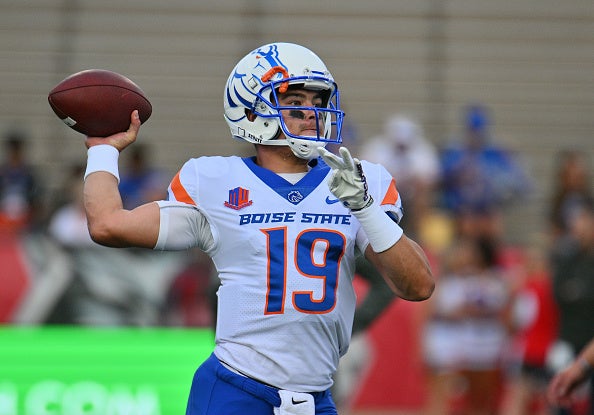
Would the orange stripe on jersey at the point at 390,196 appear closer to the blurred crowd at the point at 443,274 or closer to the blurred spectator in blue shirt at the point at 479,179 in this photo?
the blurred crowd at the point at 443,274

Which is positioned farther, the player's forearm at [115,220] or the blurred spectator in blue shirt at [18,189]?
the blurred spectator in blue shirt at [18,189]

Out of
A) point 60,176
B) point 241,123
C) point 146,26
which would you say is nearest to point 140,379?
point 241,123

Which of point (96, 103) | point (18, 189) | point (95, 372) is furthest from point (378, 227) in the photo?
point (18, 189)

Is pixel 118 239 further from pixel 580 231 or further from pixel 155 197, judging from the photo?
pixel 155 197

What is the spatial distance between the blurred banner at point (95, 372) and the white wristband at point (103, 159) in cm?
331

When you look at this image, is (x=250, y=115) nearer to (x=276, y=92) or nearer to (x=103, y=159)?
(x=276, y=92)

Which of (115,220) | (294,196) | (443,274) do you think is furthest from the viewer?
(443,274)

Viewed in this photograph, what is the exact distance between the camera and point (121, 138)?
142 inches

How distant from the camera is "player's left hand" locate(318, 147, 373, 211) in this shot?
325 cm

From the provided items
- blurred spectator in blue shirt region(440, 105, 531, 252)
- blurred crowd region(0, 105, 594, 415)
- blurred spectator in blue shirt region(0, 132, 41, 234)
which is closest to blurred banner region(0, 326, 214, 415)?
blurred crowd region(0, 105, 594, 415)

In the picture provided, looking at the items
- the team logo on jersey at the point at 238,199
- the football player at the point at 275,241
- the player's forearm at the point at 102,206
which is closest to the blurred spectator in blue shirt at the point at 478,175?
the football player at the point at 275,241

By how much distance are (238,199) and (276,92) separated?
37cm

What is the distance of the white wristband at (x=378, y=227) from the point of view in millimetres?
3336

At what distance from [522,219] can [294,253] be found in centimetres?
835
